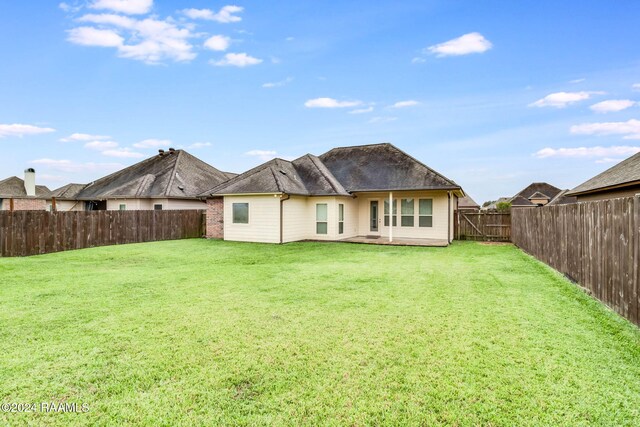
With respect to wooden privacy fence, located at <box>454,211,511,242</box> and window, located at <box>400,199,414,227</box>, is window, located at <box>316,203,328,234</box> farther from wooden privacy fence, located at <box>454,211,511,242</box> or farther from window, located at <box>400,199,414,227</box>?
wooden privacy fence, located at <box>454,211,511,242</box>

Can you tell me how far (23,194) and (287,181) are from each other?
1308 inches

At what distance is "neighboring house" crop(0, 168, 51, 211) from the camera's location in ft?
104

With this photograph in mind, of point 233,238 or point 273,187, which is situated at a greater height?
point 273,187

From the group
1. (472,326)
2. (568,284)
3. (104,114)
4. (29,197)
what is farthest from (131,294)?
(29,197)

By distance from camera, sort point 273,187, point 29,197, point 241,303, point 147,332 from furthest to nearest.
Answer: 1. point 29,197
2. point 273,187
3. point 241,303
4. point 147,332

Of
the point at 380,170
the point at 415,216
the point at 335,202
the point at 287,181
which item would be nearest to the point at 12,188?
the point at 287,181

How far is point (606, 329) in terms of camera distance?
4.53 metres

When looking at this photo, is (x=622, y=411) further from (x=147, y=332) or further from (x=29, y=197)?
(x=29, y=197)

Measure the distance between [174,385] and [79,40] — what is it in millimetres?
16830

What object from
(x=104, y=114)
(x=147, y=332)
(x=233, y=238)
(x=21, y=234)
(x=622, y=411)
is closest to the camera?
(x=622, y=411)

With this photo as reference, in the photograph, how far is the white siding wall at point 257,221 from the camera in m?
16.2

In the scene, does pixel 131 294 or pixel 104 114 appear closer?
pixel 131 294

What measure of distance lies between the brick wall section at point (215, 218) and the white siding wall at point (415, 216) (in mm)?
7690

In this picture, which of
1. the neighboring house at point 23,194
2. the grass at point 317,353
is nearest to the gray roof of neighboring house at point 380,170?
the grass at point 317,353
